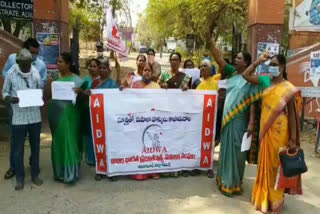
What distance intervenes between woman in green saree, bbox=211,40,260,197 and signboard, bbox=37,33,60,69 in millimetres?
4205

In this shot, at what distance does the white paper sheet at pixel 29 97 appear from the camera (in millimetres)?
3822

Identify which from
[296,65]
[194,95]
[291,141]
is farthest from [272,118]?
[296,65]

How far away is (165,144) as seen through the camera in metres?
4.54

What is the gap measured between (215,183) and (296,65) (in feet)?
13.9

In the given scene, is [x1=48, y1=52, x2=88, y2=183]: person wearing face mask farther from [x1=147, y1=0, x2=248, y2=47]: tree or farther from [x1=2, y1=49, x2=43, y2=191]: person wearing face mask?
[x1=147, y1=0, x2=248, y2=47]: tree

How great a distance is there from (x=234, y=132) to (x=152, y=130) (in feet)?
3.61

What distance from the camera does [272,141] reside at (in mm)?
3514

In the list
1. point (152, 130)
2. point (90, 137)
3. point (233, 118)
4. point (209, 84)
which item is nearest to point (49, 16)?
point (90, 137)

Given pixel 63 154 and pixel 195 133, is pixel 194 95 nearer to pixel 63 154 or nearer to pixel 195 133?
pixel 195 133

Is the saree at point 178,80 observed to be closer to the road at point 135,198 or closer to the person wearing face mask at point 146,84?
the person wearing face mask at point 146,84

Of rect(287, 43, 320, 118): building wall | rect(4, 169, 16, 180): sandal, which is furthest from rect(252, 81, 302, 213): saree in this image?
rect(287, 43, 320, 118): building wall

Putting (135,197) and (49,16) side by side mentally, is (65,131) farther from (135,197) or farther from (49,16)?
(49,16)

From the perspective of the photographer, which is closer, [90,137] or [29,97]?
[29,97]

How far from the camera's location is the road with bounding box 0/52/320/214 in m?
3.68
